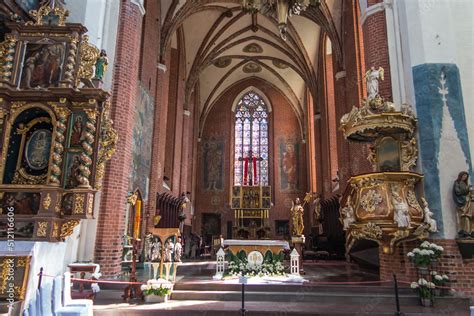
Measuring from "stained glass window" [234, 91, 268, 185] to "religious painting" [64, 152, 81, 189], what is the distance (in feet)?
60.5

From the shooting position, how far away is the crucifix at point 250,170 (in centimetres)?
2475

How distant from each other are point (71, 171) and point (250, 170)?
18744 mm

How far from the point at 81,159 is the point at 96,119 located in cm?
80

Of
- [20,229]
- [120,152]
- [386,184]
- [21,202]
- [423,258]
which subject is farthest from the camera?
[120,152]

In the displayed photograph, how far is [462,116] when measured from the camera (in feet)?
25.6

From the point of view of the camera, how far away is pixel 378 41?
9273 mm

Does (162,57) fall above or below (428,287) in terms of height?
above

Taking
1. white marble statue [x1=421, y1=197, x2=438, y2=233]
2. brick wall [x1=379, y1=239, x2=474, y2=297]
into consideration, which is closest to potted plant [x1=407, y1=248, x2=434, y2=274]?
white marble statue [x1=421, y1=197, x2=438, y2=233]

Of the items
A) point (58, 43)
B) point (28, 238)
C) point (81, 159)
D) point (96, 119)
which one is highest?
point (58, 43)

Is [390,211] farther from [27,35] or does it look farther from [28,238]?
[27,35]

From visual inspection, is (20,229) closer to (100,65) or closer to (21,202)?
(21,202)

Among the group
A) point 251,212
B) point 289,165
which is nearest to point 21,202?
point 251,212

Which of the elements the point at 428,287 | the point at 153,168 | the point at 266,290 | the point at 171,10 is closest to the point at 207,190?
the point at 153,168

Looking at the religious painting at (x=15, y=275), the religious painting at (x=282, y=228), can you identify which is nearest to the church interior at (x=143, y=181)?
the religious painting at (x=15, y=275)
